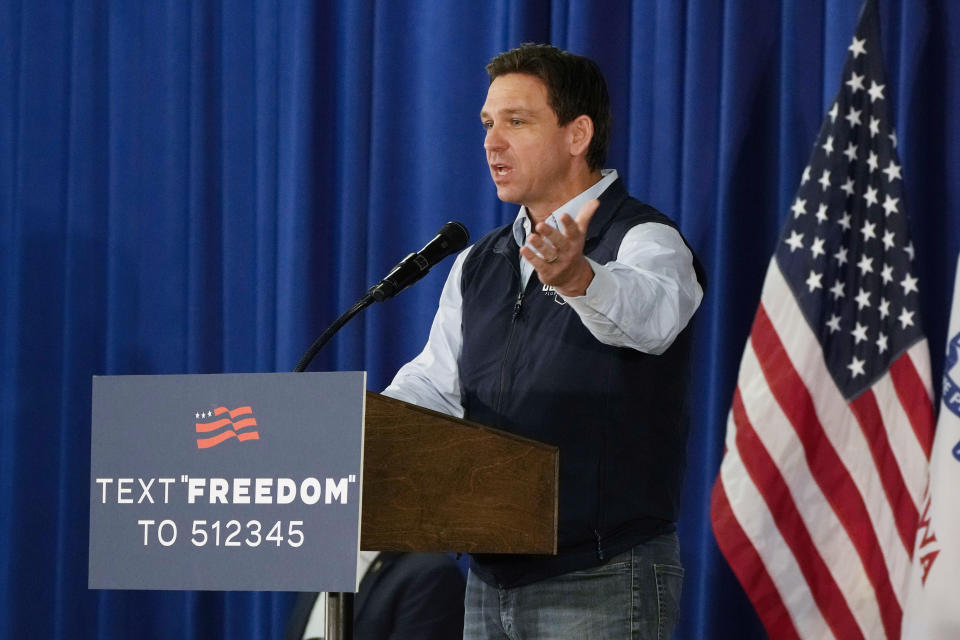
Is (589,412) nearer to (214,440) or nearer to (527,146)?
(527,146)

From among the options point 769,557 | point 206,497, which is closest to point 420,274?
point 206,497

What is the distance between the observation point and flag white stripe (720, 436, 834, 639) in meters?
2.65

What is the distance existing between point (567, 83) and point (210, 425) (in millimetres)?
1197

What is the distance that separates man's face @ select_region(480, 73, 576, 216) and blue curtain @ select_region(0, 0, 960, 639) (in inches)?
35.1

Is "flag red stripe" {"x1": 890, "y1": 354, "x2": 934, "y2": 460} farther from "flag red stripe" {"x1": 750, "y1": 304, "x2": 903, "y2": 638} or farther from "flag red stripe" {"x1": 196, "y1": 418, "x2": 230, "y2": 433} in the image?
"flag red stripe" {"x1": 196, "y1": 418, "x2": 230, "y2": 433}

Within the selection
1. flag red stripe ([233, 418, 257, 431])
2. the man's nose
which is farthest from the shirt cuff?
the man's nose

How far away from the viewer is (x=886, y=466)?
8.69 ft

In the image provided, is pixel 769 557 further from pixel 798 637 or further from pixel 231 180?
pixel 231 180

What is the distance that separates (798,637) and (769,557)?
19 cm

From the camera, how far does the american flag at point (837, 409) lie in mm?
2629

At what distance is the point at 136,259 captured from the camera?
153 inches

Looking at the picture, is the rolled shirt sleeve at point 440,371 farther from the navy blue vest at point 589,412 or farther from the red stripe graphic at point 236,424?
the red stripe graphic at point 236,424

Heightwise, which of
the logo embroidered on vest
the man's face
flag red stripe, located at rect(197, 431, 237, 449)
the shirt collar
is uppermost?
the man's face

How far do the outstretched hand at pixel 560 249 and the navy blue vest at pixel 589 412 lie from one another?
43cm
